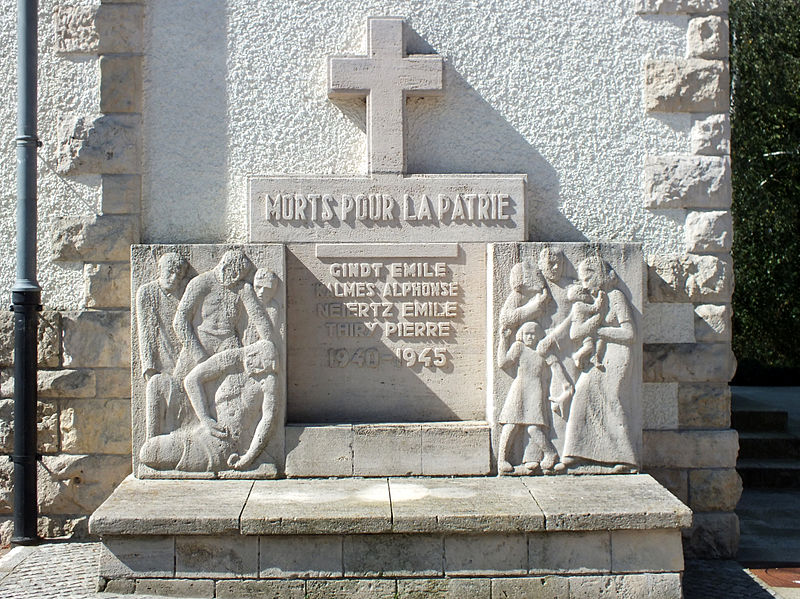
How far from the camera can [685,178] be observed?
511cm

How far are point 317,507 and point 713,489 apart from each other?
7.46ft

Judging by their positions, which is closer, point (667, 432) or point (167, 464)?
point (167, 464)

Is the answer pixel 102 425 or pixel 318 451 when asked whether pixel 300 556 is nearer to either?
pixel 318 451

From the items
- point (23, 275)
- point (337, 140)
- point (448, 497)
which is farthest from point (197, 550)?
point (337, 140)

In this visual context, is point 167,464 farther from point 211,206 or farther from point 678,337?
point 678,337

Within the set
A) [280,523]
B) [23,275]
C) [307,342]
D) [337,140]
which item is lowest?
[280,523]

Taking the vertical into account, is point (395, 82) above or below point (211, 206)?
above

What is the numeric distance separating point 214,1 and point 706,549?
403 cm

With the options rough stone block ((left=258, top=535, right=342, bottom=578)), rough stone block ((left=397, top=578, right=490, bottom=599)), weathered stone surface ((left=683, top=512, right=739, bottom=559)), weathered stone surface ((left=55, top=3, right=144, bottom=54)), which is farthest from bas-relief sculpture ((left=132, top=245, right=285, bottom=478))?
weathered stone surface ((left=683, top=512, right=739, bottom=559))

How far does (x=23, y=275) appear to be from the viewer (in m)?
4.84

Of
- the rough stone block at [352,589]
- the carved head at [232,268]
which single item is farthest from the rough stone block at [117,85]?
the rough stone block at [352,589]

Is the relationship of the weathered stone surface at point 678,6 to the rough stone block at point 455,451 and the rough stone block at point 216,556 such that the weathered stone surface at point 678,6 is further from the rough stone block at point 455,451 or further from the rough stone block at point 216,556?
the rough stone block at point 216,556

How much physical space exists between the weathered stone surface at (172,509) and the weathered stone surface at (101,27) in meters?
2.32

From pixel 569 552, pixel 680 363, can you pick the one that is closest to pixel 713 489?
pixel 680 363
